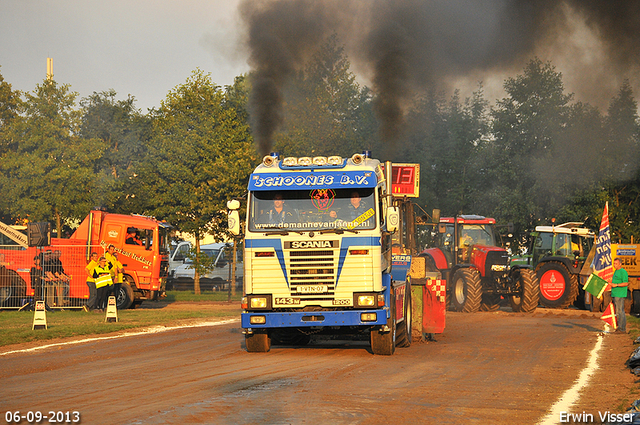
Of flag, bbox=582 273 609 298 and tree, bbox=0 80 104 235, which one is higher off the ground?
tree, bbox=0 80 104 235

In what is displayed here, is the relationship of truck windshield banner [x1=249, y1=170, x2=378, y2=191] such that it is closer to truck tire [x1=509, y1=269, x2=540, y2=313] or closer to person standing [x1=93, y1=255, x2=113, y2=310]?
person standing [x1=93, y1=255, x2=113, y2=310]

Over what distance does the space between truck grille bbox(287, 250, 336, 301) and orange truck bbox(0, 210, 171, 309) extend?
1481cm

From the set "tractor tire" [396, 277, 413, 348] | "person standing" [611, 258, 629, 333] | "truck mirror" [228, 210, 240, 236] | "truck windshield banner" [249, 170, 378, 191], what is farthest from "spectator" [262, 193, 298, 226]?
"person standing" [611, 258, 629, 333]

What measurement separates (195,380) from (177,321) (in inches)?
467

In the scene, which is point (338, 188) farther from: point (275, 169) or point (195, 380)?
point (195, 380)

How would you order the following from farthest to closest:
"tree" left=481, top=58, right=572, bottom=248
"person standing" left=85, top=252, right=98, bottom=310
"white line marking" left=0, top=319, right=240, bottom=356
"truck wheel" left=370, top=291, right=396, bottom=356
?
"tree" left=481, top=58, right=572, bottom=248
"person standing" left=85, top=252, right=98, bottom=310
"white line marking" left=0, top=319, right=240, bottom=356
"truck wheel" left=370, top=291, right=396, bottom=356

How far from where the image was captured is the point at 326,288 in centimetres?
1241

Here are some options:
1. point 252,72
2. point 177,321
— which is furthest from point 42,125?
point 177,321

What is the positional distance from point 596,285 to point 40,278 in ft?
57.9

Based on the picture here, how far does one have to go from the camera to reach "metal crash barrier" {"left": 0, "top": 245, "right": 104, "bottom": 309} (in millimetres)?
25125

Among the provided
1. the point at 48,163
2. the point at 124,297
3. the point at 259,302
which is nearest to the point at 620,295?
the point at 259,302

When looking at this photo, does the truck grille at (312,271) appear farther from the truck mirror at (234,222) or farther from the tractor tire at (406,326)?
the tractor tire at (406,326)

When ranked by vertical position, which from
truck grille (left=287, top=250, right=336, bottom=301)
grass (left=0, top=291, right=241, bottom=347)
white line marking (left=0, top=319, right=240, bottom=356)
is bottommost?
white line marking (left=0, top=319, right=240, bottom=356)

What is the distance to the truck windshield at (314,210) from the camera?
41.2ft
